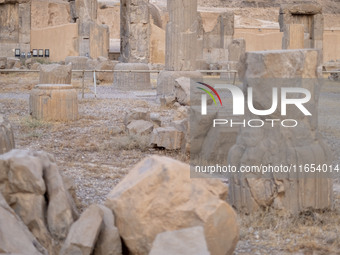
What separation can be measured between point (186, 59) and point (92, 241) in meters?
10.2

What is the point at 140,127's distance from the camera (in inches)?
303

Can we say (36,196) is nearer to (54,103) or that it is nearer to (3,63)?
(54,103)

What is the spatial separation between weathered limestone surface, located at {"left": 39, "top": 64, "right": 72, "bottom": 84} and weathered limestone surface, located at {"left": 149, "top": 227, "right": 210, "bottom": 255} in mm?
8730

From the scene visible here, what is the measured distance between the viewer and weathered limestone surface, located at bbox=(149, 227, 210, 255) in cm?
274

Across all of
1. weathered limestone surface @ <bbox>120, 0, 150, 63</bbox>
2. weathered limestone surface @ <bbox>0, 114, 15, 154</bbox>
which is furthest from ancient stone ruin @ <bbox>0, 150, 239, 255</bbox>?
weathered limestone surface @ <bbox>120, 0, 150, 63</bbox>

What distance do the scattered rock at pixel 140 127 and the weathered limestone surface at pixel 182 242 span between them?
4646 mm

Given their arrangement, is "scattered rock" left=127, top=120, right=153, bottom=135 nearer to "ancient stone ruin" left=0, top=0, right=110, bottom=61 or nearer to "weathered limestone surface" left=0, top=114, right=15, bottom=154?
"weathered limestone surface" left=0, top=114, right=15, bottom=154

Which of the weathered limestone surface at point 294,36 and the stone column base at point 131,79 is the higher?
the weathered limestone surface at point 294,36

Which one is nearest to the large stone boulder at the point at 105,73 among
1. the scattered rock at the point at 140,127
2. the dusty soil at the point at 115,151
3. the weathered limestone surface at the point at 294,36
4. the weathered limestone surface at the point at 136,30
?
the weathered limestone surface at the point at 136,30

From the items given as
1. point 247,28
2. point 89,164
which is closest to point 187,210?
point 89,164

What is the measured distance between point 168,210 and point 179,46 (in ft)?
33.1

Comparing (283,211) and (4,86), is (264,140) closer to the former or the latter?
(283,211)

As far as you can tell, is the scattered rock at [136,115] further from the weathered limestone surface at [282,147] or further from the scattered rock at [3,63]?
the scattered rock at [3,63]

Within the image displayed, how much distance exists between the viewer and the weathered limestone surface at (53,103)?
901cm
